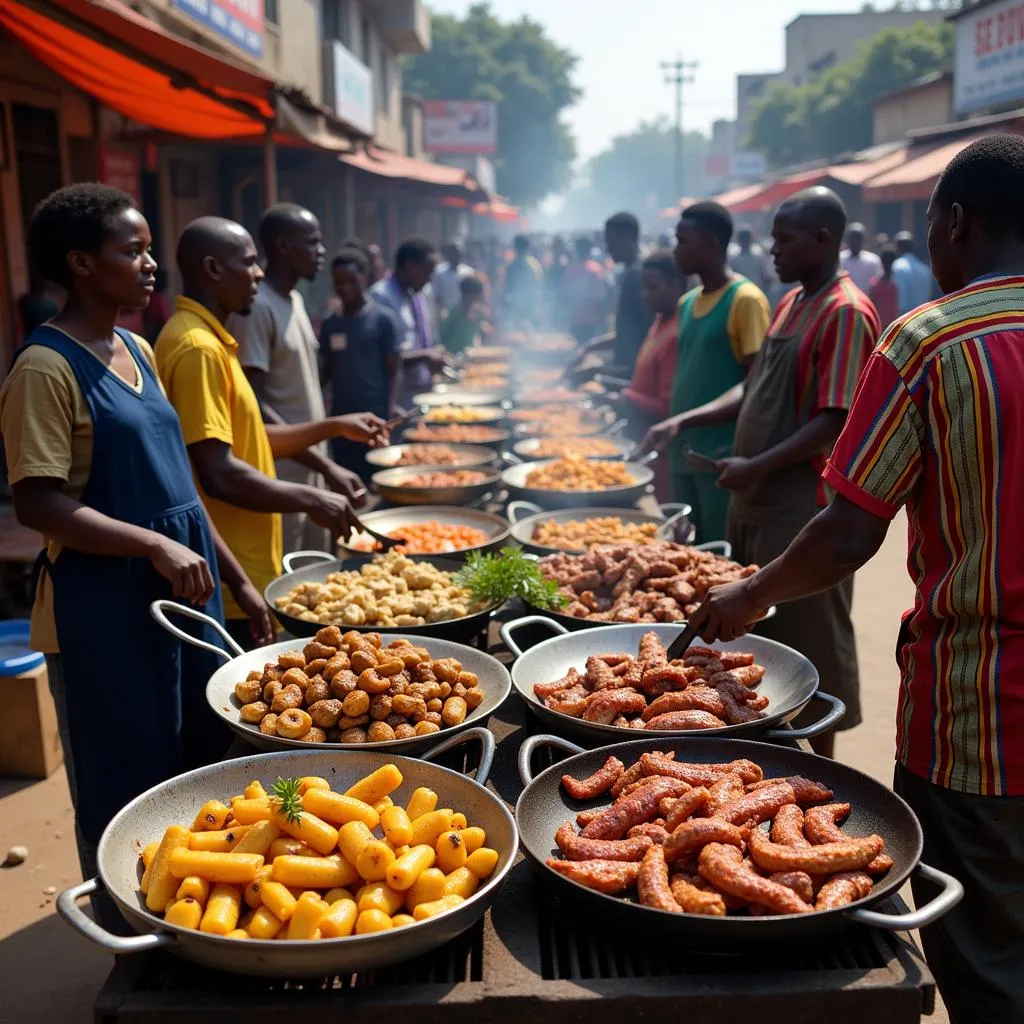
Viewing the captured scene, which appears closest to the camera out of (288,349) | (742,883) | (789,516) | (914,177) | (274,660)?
(742,883)

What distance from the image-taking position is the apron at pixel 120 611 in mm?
2977

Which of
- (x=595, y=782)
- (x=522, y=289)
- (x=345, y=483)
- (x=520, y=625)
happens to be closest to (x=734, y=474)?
(x=520, y=625)

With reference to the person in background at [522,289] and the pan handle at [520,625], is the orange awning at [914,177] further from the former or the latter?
the pan handle at [520,625]

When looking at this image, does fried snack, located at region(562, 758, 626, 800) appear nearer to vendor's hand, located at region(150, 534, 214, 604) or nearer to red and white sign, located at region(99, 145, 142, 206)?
vendor's hand, located at region(150, 534, 214, 604)

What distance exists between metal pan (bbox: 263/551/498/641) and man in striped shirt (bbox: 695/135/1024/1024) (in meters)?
1.16

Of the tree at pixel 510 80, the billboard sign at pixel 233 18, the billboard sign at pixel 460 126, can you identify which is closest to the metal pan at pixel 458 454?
the billboard sign at pixel 233 18

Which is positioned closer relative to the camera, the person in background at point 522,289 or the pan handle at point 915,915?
the pan handle at point 915,915

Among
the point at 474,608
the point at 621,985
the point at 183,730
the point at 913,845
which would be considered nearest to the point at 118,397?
the point at 183,730

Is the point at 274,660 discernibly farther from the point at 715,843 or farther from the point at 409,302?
the point at 409,302

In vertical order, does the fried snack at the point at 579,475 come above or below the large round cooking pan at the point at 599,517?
above

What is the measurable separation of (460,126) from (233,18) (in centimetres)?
2954

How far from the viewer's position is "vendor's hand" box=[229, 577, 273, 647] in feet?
11.9

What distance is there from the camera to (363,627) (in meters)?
3.12

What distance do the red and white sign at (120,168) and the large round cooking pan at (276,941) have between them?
821 cm
